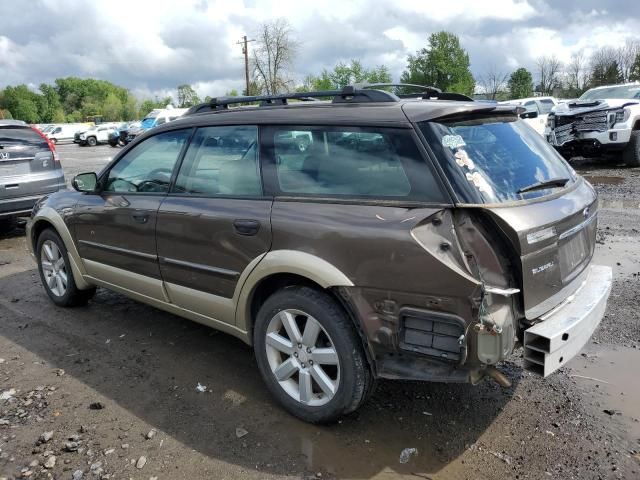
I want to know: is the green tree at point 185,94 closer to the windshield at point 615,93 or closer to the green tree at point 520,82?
the green tree at point 520,82

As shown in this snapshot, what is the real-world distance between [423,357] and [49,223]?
3.87 metres

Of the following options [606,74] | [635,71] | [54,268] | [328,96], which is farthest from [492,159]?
[635,71]

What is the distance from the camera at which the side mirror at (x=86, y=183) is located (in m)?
4.31

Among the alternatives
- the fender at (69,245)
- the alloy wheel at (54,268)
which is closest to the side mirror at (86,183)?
the fender at (69,245)

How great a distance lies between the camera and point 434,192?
2.51 metres

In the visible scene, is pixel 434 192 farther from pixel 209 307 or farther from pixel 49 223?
pixel 49 223

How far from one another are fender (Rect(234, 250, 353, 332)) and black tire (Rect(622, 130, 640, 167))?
12439 mm

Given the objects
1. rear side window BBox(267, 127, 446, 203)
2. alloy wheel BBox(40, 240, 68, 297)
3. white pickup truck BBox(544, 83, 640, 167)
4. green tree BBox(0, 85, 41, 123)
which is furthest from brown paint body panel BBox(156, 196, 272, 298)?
green tree BBox(0, 85, 41, 123)

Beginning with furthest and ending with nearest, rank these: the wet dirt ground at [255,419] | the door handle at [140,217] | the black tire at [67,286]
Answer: the black tire at [67,286] < the door handle at [140,217] < the wet dirt ground at [255,419]

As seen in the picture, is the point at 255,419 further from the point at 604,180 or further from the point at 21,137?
the point at 604,180

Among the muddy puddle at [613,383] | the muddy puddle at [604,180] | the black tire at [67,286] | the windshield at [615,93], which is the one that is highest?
the windshield at [615,93]

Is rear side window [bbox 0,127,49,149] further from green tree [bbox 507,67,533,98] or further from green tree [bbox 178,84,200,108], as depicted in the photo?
green tree [bbox 178,84,200,108]

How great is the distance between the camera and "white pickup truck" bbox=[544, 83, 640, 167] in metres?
12.2

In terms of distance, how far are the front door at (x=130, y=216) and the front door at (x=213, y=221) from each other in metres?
0.16
